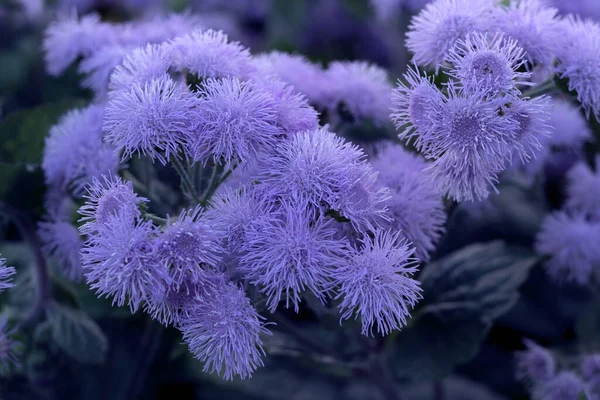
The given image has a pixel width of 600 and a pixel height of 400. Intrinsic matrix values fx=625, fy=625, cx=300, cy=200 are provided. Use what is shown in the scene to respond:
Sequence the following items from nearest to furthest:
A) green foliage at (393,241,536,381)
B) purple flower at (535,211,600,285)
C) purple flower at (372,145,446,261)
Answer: purple flower at (372,145,446,261), green foliage at (393,241,536,381), purple flower at (535,211,600,285)

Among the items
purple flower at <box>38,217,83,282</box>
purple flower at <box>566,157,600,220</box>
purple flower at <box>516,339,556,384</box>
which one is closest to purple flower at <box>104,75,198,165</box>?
purple flower at <box>38,217,83,282</box>

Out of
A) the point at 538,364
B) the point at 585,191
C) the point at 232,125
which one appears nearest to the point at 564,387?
the point at 538,364

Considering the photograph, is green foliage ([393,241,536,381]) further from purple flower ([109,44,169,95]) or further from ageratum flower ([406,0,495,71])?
purple flower ([109,44,169,95])

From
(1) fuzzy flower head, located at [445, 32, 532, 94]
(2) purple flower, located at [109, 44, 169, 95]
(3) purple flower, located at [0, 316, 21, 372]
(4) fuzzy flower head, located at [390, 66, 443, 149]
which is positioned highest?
(1) fuzzy flower head, located at [445, 32, 532, 94]

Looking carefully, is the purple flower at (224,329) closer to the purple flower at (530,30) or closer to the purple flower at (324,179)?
the purple flower at (324,179)

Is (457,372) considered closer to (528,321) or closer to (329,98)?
(528,321)

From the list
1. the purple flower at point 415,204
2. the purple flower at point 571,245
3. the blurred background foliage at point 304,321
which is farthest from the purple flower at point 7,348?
the purple flower at point 571,245
